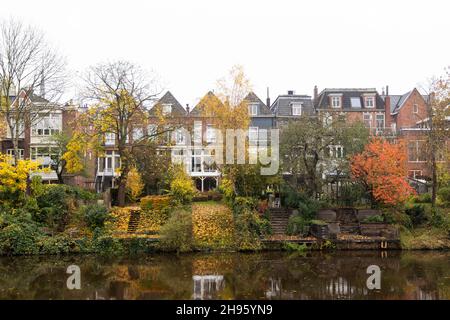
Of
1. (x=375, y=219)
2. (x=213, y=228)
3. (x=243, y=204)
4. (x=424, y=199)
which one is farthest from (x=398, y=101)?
(x=213, y=228)

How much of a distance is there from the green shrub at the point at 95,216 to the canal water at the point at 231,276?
10.8ft

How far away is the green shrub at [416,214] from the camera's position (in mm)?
29766

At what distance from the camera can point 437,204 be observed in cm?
3278

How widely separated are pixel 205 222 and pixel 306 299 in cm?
1349

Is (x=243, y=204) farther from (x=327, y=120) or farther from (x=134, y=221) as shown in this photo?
(x=327, y=120)

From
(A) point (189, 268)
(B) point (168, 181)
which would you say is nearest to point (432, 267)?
(A) point (189, 268)

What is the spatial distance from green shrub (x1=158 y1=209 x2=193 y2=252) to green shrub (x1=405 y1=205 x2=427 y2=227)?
15.4 m

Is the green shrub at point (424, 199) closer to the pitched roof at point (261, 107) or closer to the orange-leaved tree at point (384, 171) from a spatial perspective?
the orange-leaved tree at point (384, 171)

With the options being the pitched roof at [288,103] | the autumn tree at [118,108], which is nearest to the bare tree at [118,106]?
the autumn tree at [118,108]

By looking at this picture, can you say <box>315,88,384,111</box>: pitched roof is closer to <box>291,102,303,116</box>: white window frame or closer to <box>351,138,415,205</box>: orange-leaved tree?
<box>291,102,303,116</box>: white window frame

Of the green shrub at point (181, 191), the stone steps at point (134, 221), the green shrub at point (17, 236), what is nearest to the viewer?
the green shrub at point (17, 236)

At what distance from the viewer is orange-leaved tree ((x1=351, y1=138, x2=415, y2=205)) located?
1125 inches

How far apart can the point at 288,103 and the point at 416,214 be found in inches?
833

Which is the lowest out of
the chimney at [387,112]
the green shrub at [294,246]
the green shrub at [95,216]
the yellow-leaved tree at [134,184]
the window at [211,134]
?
the green shrub at [294,246]
